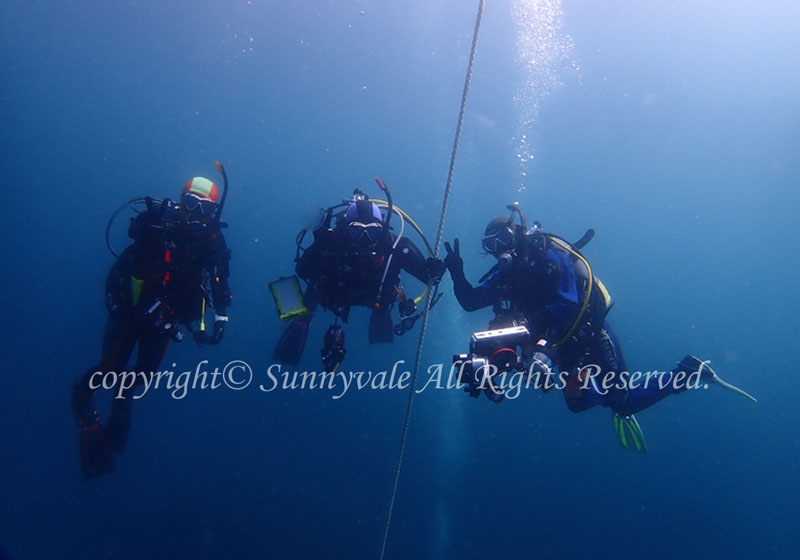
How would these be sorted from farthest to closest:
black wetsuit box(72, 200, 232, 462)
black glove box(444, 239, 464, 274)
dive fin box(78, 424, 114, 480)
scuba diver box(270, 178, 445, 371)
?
dive fin box(78, 424, 114, 480), black glove box(444, 239, 464, 274), black wetsuit box(72, 200, 232, 462), scuba diver box(270, 178, 445, 371)

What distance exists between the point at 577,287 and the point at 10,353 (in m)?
22.9

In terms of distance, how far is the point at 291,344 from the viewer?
548cm

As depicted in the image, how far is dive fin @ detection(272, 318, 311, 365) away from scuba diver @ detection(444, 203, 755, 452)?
83.9 inches

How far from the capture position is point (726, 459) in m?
26.6

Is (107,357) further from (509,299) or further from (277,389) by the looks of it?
(277,389)

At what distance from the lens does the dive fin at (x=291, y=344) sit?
17.8 feet

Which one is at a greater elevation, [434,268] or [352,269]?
[434,268]

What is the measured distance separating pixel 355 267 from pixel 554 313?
7.29 ft

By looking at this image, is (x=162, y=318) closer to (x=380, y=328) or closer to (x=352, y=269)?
(x=352, y=269)

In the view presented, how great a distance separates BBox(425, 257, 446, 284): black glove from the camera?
176 inches

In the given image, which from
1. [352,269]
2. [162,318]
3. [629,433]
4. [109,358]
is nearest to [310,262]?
[352,269]

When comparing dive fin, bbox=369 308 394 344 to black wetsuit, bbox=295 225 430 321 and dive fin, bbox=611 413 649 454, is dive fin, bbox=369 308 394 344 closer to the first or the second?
black wetsuit, bbox=295 225 430 321

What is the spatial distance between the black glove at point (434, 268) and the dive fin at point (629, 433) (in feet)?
13.5

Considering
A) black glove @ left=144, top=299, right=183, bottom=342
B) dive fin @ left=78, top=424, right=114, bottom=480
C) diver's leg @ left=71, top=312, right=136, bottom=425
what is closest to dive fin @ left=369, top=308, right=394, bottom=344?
black glove @ left=144, top=299, right=183, bottom=342
